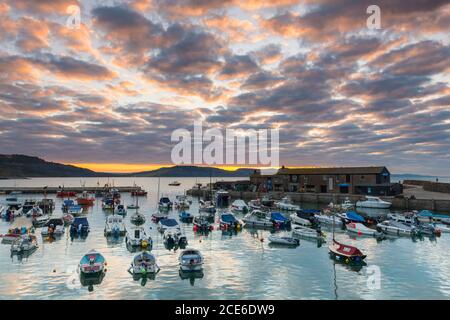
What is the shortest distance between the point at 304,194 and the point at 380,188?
26.3 m

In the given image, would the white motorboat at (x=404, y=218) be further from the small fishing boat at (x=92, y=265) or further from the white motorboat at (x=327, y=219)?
the small fishing boat at (x=92, y=265)

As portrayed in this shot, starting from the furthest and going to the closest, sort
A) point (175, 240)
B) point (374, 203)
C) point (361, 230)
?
point (374, 203), point (361, 230), point (175, 240)

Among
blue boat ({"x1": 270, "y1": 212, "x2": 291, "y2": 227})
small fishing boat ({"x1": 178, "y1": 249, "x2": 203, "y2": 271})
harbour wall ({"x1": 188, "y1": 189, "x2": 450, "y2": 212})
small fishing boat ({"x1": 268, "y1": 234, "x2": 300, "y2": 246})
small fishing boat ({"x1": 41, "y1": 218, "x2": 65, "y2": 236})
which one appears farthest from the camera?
harbour wall ({"x1": 188, "y1": 189, "x2": 450, "y2": 212})

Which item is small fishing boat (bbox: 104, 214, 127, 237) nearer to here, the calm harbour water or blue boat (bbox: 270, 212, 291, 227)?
the calm harbour water

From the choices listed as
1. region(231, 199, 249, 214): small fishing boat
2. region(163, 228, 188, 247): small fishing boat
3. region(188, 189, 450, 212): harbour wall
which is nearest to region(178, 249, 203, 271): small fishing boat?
region(163, 228, 188, 247): small fishing boat

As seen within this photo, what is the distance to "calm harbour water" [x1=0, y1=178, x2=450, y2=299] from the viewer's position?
3189cm

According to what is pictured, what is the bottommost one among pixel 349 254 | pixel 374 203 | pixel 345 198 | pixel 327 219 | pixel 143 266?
pixel 143 266

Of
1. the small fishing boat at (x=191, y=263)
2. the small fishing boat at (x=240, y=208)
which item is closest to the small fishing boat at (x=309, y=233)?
the small fishing boat at (x=191, y=263)

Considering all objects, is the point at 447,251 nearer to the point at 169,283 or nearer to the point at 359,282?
the point at 359,282

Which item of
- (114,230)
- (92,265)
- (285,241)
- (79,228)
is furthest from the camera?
(79,228)

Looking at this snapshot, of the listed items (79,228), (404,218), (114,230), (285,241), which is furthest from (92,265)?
(404,218)

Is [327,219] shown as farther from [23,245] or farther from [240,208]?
[23,245]

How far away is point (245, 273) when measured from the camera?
37969mm

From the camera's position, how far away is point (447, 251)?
163 ft
